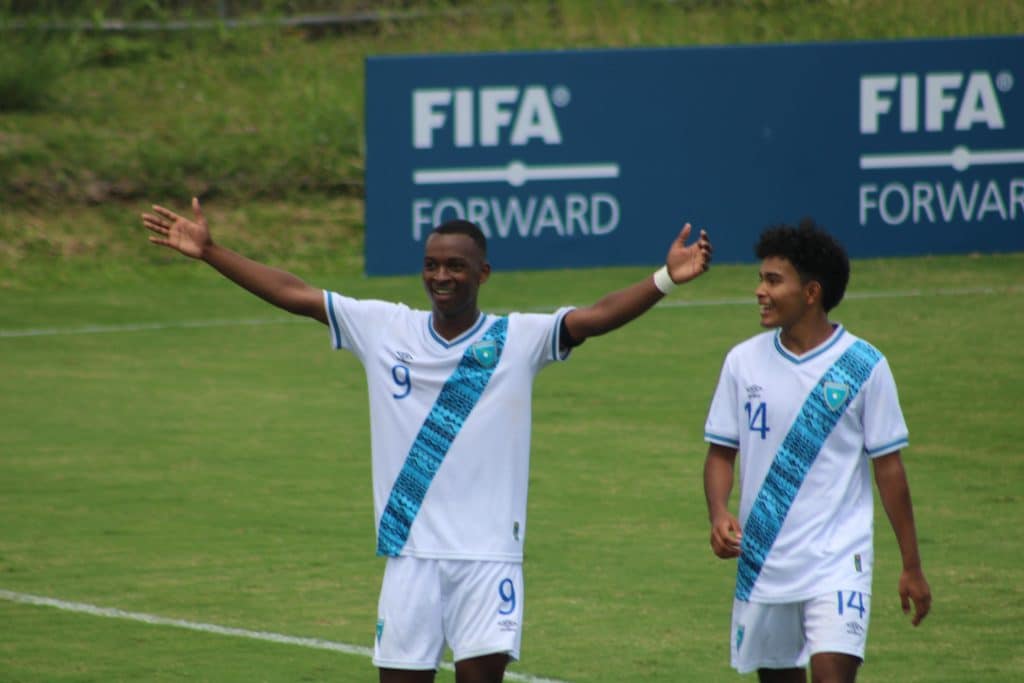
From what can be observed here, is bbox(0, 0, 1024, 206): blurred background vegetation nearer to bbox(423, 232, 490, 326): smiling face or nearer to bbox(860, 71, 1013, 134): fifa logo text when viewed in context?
bbox(860, 71, 1013, 134): fifa logo text

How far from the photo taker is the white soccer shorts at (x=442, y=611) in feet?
19.5

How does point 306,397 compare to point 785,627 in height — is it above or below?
above

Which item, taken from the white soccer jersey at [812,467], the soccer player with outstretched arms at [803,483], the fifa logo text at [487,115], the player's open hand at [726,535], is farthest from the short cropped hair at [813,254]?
the fifa logo text at [487,115]

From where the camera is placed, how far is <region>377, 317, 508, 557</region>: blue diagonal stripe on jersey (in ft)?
19.8

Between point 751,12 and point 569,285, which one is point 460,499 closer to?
point 569,285

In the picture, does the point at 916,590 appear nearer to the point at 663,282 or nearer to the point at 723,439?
the point at 723,439

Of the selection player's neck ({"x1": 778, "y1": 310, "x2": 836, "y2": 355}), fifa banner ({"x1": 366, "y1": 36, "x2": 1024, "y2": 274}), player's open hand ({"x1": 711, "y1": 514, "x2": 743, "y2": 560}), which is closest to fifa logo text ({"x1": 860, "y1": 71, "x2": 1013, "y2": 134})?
fifa banner ({"x1": 366, "y1": 36, "x2": 1024, "y2": 274})

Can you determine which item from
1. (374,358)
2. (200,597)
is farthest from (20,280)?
(374,358)

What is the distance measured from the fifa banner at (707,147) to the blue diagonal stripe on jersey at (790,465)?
12295 mm

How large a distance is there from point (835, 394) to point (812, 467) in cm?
23

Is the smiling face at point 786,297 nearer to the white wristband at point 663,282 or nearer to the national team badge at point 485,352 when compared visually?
the white wristband at point 663,282

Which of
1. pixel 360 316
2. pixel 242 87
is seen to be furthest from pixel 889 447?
pixel 242 87

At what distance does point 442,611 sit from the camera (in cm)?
601

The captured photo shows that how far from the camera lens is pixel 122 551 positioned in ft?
34.2
